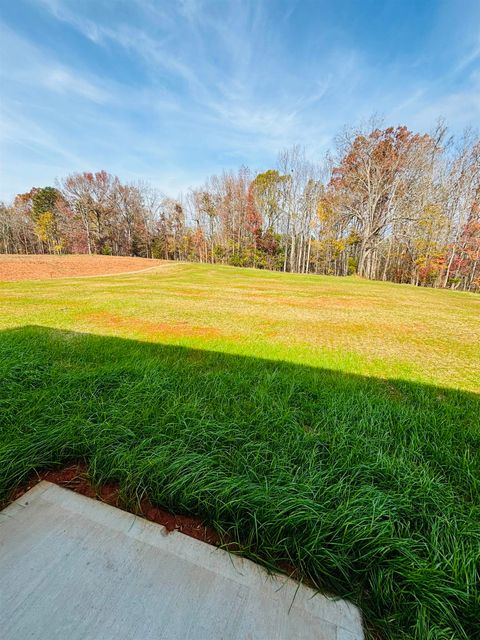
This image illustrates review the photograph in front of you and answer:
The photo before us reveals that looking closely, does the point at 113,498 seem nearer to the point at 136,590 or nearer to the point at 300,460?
the point at 136,590

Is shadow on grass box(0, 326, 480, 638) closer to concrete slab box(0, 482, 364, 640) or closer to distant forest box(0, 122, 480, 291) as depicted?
concrete slab box(0, 482, 364, 640)

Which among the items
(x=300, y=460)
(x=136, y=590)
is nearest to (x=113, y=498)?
(x=136, y=590)

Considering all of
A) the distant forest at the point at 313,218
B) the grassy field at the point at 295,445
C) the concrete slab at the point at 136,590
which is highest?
the distant forest at the point at 313,218

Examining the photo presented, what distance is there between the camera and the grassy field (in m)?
1.12

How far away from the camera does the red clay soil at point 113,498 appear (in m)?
1.30

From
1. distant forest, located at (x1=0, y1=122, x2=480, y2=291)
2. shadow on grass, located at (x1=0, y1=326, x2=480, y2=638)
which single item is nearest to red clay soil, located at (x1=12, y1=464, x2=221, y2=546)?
shadow on grass, located at (x1=0, y1=326, x2=480, y2=638)

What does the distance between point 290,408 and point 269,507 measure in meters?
0.98

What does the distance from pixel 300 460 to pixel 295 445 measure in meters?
0.12

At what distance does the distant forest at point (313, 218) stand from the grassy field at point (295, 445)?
21.1 metres

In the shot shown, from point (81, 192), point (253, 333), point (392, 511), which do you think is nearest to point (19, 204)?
point (81, 192)

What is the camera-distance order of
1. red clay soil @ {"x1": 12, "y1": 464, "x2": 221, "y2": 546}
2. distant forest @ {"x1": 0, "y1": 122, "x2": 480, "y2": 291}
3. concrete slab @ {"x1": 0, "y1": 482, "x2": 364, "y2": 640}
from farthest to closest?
distant forest @ {"x1": 0, "y1": 122, "x2": 480, "y2": 291} < red clay soil @ {"x1": 12, "y1": 464, "x2": 221, "y2": 546} < concrete slab @ {"x1": 0, "y1": 482, "x2": 364, "y2": 640}

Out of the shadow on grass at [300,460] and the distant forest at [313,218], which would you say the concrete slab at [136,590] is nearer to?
the shadow on grass at [300,460]

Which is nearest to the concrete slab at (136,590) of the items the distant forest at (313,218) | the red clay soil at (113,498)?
the red clay soil at (113,498)

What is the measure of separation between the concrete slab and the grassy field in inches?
4.7
